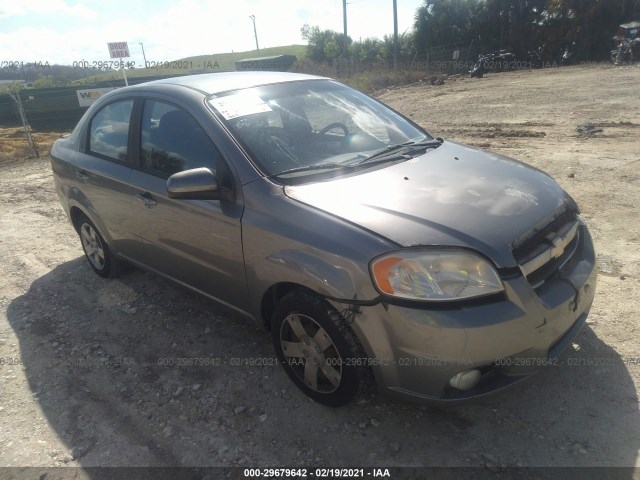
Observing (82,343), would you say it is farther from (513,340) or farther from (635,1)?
(635,1)

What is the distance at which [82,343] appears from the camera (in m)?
3.47

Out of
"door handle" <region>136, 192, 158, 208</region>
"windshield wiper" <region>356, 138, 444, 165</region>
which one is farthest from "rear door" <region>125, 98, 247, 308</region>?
"windshield wiper" <region>356, 138, 444, 165</region>

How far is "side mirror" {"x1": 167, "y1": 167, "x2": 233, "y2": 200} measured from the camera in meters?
2.59

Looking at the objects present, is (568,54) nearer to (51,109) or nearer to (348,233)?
(51,109)

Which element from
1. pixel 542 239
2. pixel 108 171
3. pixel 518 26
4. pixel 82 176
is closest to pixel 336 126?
pixel 542 239

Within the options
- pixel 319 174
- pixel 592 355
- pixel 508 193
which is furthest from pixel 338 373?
pixel 592 355

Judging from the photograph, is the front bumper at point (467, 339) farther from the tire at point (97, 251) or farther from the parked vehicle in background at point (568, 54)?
the parked vehicle in background at point (568, 54)

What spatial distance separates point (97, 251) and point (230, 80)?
215cm

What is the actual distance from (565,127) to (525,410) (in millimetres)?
8641

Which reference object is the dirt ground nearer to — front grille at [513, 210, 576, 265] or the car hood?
front grille at [513, 210, 576, 265]

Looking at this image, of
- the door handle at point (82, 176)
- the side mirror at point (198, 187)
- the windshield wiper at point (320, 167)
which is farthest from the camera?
the door handle at point (82, 176)

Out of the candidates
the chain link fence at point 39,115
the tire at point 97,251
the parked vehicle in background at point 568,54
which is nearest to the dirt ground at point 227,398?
the tire at point 97,251

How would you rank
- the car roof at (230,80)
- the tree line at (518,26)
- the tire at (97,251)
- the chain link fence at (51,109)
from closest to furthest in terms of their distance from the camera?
1. the car roof at (230,80)
2. the tire at (97,251)
3. the chain link fence at (51,109)
4. the tree line at (518,26)

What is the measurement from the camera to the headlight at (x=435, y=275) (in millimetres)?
2059
